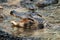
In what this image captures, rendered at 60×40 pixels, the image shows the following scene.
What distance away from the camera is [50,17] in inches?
276

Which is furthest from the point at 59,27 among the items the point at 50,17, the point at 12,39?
the point at 12,39

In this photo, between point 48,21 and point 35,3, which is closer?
point 48,21

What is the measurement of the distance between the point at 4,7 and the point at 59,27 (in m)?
2.59

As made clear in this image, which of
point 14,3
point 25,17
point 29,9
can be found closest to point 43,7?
point 29,9

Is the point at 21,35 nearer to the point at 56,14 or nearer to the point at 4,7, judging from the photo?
the point at 56,14

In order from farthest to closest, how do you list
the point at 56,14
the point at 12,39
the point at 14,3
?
1. the point at 14,3
2. the point at 56,14
3. the point at 12,39

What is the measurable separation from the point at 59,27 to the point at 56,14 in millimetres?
1219

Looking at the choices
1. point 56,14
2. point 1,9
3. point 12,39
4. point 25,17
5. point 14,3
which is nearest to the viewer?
point 12,39

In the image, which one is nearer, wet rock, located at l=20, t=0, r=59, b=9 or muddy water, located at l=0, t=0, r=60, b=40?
muddy water, located at l=0, t=0, r=60, b=40

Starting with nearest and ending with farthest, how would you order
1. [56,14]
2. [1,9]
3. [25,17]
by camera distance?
[25,17] < [56,14] < [1,9]

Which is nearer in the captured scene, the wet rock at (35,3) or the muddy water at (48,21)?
the muddy water at (48,21)

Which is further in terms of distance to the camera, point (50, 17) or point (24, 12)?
point (24, 12)

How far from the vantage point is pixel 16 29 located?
612cm

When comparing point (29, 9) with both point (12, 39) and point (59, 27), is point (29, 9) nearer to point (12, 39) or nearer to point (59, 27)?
point (59, 27)
